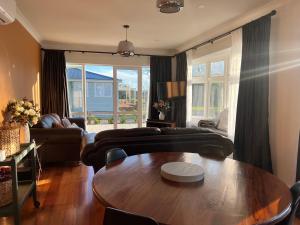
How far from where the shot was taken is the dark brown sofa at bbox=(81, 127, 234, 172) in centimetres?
246

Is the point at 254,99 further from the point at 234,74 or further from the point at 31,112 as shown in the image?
the point at 31,112

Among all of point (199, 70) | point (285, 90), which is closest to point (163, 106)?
point (199, 70)

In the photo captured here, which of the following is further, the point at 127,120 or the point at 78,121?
the point at 127,120

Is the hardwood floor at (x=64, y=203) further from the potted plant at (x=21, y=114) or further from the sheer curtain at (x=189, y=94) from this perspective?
the sheer curtain at (x=189, y=94)

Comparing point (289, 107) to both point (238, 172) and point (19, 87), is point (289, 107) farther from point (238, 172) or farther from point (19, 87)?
point (19, 87)

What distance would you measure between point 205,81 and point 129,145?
3463mm

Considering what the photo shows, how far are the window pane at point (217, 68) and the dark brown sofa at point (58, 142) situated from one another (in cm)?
305

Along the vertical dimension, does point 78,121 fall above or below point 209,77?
below

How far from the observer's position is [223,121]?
14.7ft

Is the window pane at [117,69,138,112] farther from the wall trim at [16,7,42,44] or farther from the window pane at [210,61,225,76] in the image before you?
the window pane at [210,61,225,76]

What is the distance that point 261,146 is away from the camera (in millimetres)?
3186

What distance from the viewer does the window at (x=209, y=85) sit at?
4797 mm

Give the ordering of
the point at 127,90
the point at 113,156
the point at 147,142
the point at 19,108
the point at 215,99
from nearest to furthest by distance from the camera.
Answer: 1. the point at 113,156
2. the point at 147,142
3. the point at 19,108
4. the point at 215,99
5. the point at 127,90

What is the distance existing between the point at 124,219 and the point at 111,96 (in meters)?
5.67
